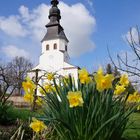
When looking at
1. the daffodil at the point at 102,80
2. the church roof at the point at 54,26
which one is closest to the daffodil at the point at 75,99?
the daffodil at the point at 102,80

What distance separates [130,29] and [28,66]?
48.8m

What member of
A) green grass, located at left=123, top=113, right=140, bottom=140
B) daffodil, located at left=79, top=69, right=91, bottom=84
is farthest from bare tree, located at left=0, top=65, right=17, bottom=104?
daffodil, located at left=79, top=69, right=91, bottom=84

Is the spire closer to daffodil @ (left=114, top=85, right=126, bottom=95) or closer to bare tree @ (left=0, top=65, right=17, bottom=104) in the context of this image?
bare tree @ (left=0, top=65, right=17, bottom=104)

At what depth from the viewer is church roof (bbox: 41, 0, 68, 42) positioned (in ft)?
194

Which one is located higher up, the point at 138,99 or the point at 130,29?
the point at 130,29

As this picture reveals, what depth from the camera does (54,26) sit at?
194 ft

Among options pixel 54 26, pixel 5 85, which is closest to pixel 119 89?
pixel 5 85

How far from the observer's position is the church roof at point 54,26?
59031mm

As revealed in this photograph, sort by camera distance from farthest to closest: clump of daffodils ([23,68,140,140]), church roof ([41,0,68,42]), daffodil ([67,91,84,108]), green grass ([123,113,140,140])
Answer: church roof ([41,0,68,42]) → green grass ([123,113,140,140]) → clump of daffodils ([23,68,140,140]) → daffodil ([67,91,84,108])

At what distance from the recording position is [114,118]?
296cm

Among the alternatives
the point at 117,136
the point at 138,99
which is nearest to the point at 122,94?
the point at 138,99

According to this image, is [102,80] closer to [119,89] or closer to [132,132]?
[119,89]

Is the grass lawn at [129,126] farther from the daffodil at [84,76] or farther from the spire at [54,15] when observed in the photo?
the spire at [54,15]

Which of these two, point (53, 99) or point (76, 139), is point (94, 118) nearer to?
point (76, 139)
